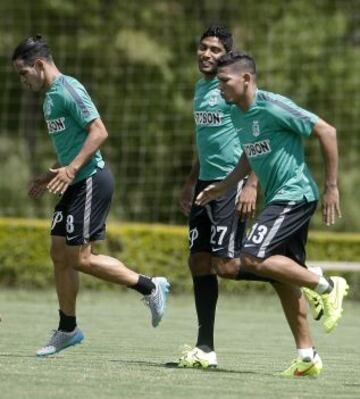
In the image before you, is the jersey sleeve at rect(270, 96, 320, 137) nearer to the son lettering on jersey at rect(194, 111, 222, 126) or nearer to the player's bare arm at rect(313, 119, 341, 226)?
the player's bare arm at rect(313, 119, 341, 226)

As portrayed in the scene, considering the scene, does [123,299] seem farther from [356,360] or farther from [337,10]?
[337,10]

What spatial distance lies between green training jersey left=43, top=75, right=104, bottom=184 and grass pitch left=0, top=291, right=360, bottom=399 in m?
1.47

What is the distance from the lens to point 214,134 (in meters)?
9.70

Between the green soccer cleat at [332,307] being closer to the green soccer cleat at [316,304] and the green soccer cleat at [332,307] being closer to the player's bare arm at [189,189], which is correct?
the green soccer cleat at [316,304]

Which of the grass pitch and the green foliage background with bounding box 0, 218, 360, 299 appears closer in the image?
the grass pitch

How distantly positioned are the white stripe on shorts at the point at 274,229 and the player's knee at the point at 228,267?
3.60ft

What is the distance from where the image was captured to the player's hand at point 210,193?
897cm

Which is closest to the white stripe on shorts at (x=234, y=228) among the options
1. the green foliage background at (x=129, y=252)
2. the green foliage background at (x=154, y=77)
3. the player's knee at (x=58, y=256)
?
the player's knee at (x=58, y=256)

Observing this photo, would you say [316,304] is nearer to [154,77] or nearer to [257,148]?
[257,148]

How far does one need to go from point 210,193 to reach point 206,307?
902mm

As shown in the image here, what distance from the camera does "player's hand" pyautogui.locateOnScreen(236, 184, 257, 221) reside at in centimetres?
917

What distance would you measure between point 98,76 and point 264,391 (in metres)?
22.1

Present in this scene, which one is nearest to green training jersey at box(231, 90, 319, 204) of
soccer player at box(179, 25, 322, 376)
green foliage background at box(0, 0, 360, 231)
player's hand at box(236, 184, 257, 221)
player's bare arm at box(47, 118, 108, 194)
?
player's hand at box(236, 184, 257, 221)

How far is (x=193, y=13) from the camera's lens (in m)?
30.4
